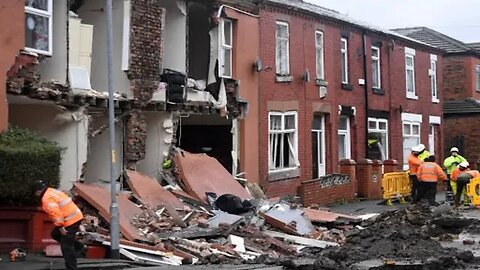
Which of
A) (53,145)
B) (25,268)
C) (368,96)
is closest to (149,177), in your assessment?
(53,145)

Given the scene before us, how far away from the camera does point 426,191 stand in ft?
68.2

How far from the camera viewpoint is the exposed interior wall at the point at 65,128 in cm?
1650

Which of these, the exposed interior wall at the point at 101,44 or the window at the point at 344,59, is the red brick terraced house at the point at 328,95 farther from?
the exposed interior wall at the point at 101,44

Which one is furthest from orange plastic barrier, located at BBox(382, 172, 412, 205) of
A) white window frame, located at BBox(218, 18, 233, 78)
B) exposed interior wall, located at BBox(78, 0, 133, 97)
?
exposed interior wall, located at BBox(78, 0, 133, 97)

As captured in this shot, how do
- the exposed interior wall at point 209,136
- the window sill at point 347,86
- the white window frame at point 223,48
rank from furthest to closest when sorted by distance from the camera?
the window sill at point 347,86
the exposed interior wall at point 209,136
the white window frame at point 223,48

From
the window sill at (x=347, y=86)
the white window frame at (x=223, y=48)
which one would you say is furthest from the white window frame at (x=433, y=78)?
the white window frame at (x=223, y=48)

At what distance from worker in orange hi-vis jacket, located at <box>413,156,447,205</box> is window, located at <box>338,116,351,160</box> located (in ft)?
20.5

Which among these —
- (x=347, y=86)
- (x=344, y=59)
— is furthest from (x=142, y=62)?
(x=344, y=59)

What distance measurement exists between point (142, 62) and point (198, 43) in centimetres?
337

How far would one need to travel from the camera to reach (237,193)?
1902 centimetres

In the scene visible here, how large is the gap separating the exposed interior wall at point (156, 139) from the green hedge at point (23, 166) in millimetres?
5348

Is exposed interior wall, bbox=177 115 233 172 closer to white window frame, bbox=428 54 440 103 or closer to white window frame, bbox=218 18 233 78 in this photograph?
white window frame, bbox=218 18 233 78

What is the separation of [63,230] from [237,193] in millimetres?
7463

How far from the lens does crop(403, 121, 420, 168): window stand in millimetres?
31422
